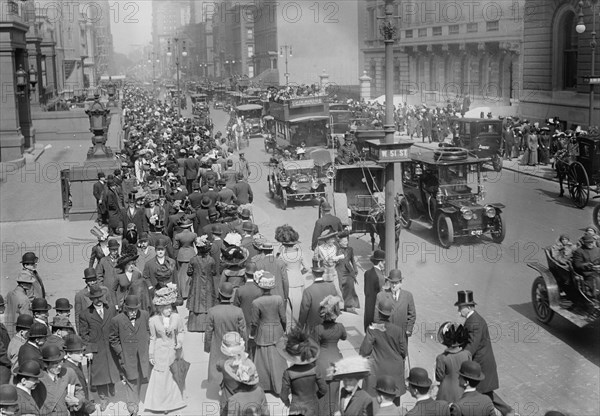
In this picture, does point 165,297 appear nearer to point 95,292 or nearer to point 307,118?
point 95,292

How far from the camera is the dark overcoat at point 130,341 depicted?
30.6 ft

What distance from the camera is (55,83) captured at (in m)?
59.9

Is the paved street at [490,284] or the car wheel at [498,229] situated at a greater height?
the car wheel at [498,229]

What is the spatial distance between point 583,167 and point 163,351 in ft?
50.2

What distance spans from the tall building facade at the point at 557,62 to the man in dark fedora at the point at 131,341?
28936mm

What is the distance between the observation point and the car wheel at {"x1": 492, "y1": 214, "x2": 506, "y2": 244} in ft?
56.6

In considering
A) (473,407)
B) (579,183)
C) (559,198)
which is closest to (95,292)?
(473,407)

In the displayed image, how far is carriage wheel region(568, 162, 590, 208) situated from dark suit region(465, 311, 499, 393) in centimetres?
1359

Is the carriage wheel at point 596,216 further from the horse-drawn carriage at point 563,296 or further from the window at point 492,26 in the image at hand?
the window at point 492,26

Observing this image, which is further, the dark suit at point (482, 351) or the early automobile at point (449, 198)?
the early automobile at point (449, 198)

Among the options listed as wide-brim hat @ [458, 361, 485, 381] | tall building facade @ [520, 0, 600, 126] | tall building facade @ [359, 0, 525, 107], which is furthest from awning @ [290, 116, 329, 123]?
wide-brim hat @ [458, 361, 485, 381]

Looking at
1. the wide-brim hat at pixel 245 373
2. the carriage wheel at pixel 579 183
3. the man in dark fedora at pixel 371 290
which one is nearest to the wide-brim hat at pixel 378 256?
the man in dark fedora at pixel 371 290

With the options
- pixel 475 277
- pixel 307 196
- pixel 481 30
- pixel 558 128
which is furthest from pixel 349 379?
pixel 481 30

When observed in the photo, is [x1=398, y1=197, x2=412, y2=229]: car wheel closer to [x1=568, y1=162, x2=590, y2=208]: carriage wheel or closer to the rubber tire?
[x1=568, y1=162, x2=590, y2=208]: carriage wheel
